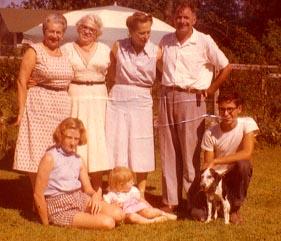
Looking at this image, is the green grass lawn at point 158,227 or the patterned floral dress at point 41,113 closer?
the green grass lawn at point 158,227

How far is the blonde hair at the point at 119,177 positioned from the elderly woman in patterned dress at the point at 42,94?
0.75 meters

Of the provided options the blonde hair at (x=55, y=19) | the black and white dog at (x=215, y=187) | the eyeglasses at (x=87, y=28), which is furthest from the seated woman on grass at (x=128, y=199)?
the blonde hair at (x=55, y=19)

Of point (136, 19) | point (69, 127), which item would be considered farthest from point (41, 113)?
point (136, 19)

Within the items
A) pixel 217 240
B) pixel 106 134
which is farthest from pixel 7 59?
pixel 217 240

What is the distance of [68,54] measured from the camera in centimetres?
677

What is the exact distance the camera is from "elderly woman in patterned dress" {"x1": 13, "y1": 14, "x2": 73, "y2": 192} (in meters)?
6.58

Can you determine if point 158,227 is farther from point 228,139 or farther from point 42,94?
point 42,94

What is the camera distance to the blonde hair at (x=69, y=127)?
6371 millimetres

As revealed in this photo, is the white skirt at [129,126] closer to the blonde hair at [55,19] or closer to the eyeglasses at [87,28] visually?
the eyeglasses at [87,28]

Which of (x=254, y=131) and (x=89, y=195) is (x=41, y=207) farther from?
(x=254, y=131)

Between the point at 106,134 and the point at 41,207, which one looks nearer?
the point at 41,207

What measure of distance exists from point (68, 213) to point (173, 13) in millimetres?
2306

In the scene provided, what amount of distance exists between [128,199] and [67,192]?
677 mm

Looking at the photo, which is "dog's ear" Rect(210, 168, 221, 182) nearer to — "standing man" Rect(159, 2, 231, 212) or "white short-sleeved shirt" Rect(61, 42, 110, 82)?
"standing man" Rect(159, 2, 231, 212)
